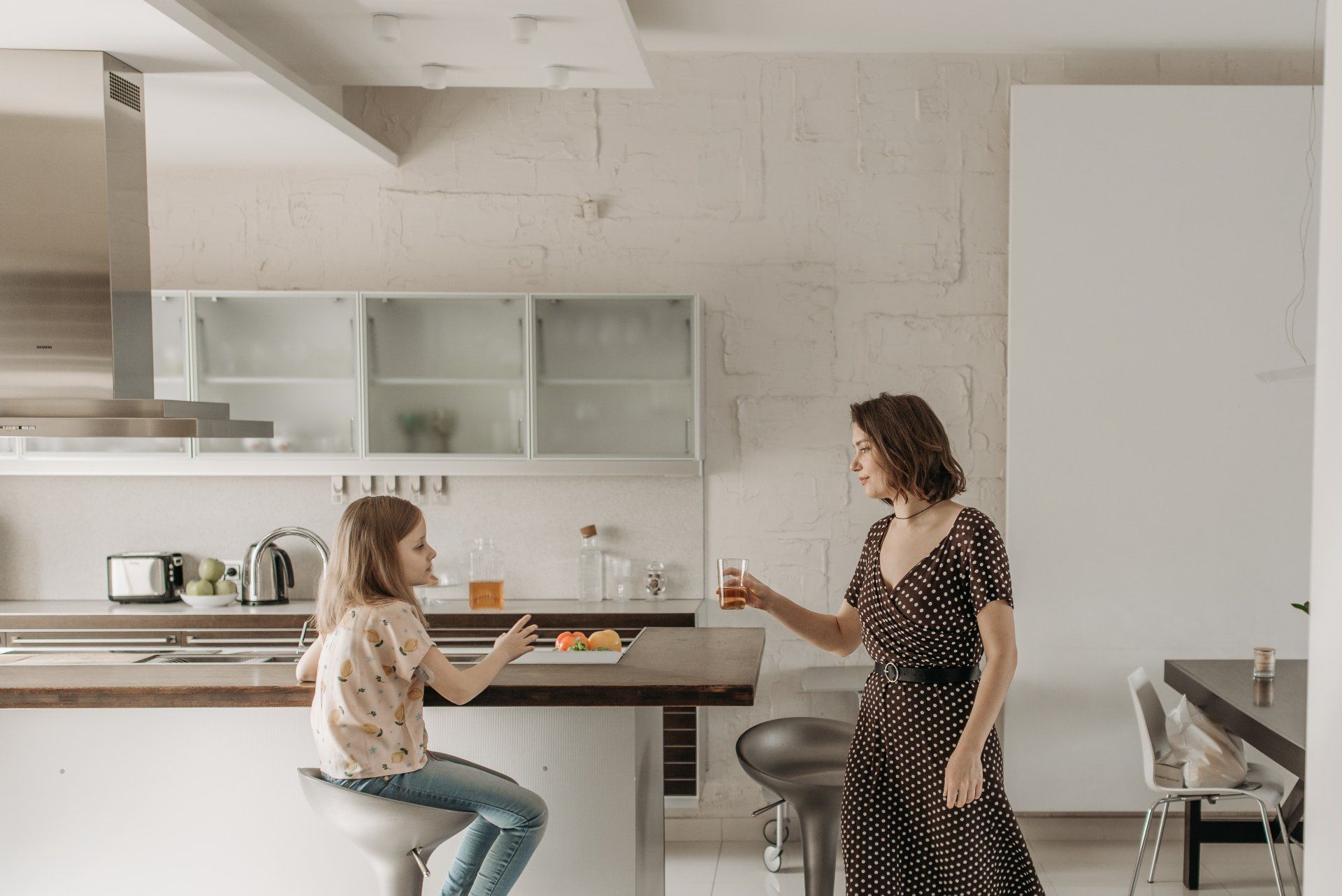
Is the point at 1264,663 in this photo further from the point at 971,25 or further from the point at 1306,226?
the point at 971,25

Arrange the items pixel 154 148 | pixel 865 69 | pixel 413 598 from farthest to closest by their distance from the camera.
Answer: pixel 865 69, pixel 154 148, pixel 413 598

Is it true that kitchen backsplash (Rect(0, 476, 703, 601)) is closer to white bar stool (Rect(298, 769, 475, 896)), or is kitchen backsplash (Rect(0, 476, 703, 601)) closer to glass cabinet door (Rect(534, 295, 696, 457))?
glass cabinet door (Rect(534, 295, 696, 457))

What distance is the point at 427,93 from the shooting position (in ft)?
12.7

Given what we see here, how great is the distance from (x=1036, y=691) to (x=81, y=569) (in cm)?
368

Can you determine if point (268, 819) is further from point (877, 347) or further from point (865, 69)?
point (865, 69)

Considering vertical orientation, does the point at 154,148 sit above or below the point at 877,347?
above

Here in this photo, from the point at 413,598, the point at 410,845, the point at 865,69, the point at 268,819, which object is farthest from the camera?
the point at 865,69

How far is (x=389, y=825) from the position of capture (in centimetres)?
193

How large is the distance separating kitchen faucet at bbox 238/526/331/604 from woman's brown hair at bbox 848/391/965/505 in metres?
2.32

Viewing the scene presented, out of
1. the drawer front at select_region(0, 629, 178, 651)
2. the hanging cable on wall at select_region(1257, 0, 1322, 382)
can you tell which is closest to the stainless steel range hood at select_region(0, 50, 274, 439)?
the drawer front at select_region(0, 629, 178, 651)

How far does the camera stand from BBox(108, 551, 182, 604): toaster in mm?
3758

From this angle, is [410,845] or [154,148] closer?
[410,845]

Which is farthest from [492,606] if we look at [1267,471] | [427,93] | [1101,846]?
[1267,471]

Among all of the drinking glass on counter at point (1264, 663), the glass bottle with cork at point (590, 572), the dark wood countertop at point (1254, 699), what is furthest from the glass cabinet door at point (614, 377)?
the drinking glass on counter at point (1264, 663)
